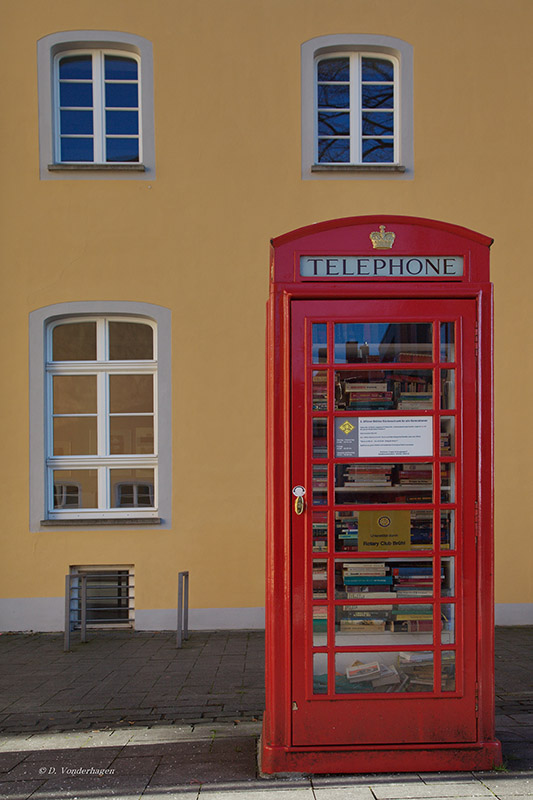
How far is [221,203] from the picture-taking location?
22.7 feet

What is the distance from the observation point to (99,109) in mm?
7047

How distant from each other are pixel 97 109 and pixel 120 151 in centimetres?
53

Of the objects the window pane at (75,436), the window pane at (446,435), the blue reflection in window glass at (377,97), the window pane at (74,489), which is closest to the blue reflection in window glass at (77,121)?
the blue reflection in window glass at (377,97)

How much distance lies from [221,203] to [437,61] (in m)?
2.87

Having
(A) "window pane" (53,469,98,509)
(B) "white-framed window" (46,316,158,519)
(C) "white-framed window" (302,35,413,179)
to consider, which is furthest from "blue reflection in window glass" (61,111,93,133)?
(A) "window pane" (53,469,98,509)

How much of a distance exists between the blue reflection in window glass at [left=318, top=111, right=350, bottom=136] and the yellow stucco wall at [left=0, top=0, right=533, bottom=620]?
403 mm

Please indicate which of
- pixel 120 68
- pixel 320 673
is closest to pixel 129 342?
pixel 120 68

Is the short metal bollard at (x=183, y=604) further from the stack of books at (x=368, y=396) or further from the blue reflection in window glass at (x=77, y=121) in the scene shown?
the blue reflection in window glass at (x=77, y=121)

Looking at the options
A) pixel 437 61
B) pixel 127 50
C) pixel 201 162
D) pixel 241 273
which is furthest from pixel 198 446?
pixel 437 61

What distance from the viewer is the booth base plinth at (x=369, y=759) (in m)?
3.38

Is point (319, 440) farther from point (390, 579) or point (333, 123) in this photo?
point (333, 123)

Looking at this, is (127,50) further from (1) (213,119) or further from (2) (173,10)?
(1) (213,119)

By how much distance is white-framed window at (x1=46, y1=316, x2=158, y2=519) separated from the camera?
6.95 metres

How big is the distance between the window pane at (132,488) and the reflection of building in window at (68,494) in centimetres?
38
